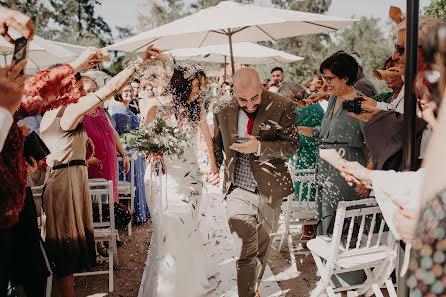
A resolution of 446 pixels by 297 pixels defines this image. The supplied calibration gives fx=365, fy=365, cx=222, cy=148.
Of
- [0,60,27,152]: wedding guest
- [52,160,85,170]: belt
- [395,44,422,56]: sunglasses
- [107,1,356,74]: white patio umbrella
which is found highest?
[107,1,356,74]: white patio umbrella

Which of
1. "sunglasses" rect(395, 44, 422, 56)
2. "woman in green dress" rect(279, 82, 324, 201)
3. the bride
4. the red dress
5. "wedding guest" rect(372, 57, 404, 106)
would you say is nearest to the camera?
the red dress

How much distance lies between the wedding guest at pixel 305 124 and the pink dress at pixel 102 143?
8.19ft

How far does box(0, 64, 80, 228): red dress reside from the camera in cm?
186

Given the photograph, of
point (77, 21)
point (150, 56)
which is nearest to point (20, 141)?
point (150, 56)

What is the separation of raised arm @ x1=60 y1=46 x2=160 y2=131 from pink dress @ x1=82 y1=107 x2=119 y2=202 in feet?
6.03

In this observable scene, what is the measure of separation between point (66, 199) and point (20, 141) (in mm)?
1384

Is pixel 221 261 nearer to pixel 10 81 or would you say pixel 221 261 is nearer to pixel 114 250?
pixel 114 250

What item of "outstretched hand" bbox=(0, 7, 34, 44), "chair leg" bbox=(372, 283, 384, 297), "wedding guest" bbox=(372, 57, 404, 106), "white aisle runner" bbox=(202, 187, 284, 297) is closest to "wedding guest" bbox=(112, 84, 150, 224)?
"white aisle runner" bbox=(202, 187, 284, 297)

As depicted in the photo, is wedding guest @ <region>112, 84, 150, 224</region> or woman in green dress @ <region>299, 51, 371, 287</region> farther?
wedding guest @ <region>112, 84, 150, 224</region>

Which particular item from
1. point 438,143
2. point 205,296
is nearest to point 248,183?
point 205,296

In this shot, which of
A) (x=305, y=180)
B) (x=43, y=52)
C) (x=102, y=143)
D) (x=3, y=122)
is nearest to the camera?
(x=3, y=122)

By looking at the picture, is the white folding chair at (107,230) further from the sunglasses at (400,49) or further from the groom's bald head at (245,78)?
the sunglasses at (400,49)

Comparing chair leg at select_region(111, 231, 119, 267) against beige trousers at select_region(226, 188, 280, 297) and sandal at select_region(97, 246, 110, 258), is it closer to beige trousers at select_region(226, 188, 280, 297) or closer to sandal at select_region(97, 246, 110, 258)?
sandal at select_region(97, 246, 110, 258)

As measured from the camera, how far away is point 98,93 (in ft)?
8.80
